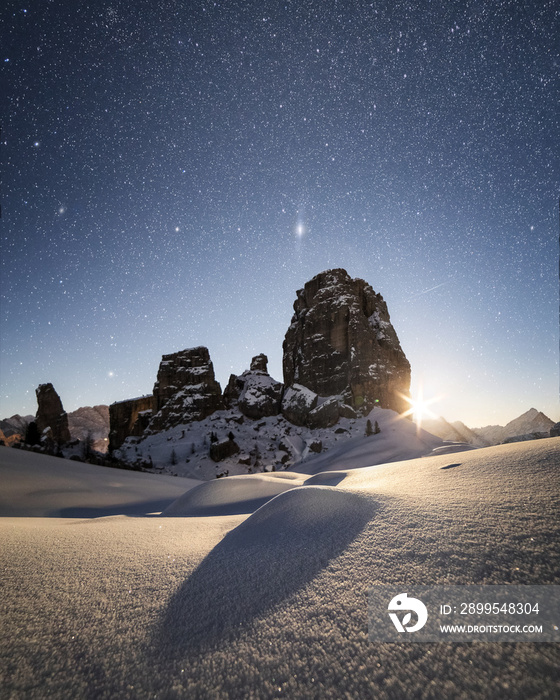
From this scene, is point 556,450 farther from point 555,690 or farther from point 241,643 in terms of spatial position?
point 241,643

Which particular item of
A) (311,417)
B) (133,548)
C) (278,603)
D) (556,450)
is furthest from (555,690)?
(311,417)

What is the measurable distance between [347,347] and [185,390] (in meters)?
40.0

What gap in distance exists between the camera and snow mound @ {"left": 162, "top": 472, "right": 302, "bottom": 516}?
23.6ft

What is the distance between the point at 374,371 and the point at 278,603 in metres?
60.0

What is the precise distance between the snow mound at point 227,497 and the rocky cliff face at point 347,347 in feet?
163

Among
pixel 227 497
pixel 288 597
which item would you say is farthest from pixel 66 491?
pixel 288 597

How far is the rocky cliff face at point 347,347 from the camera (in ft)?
191

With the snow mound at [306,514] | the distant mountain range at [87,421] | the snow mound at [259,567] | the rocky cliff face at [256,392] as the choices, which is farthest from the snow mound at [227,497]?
the distant mountain range at [87,421]

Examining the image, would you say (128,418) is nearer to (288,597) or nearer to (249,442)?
(249,442)

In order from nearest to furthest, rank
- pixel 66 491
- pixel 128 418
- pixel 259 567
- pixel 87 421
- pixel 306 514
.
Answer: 1. pixel 259 567
2. pixel 306 514
3. pixel 66 491
4. pixel 128 418
5. pixel 87 421

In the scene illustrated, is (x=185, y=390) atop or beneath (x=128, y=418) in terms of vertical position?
atop

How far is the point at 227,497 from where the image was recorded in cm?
785

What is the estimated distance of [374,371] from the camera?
58.3 metres

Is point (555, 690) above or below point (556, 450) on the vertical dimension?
below
